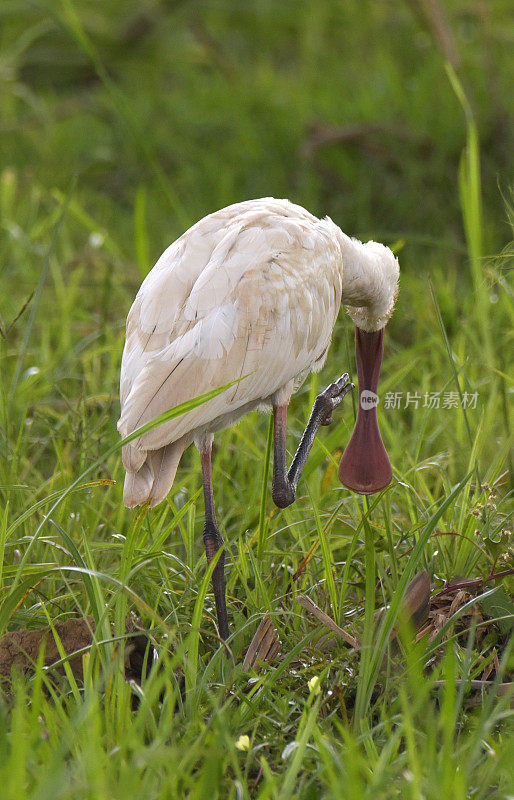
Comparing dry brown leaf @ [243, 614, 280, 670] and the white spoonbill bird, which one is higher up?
the white spoonbill bird

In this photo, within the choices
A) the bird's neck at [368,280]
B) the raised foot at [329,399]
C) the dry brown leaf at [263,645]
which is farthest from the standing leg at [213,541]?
the bird's neck at [368,280]

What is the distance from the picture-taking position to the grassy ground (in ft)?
6.37

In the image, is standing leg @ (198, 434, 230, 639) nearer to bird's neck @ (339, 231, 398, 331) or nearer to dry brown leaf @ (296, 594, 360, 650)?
dry brown leaf @ (296, 594, 360, 650)

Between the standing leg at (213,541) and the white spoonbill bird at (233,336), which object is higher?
the white spoonbill bird at (233,336)

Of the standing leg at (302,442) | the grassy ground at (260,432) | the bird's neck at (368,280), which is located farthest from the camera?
the bird's neck at (368,280)

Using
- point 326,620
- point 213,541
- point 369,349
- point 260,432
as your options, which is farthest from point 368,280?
point 326,620

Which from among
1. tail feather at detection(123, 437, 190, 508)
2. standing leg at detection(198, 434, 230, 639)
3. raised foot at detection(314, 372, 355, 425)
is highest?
raised foot at detection(314, 372, 355, 425)

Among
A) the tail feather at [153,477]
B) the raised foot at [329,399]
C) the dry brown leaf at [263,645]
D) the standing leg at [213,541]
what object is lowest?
the dry brown leaf at [263,645]

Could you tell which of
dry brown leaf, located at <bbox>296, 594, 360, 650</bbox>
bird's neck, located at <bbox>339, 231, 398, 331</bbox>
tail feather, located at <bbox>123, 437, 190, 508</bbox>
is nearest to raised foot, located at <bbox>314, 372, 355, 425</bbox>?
bird's neck, located at <bbox>339, 231, 398, 331</bbox>

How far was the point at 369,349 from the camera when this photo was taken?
126 inches

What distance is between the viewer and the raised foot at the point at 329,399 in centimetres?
304

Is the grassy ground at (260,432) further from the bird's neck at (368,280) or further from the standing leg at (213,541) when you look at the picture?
the bird's neck at (368,280)

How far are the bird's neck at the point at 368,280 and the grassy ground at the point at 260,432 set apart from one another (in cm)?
27

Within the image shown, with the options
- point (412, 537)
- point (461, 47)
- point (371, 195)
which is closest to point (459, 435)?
point (412, 537)
